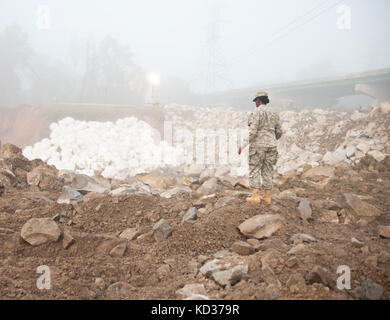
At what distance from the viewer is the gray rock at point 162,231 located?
14.0 ft

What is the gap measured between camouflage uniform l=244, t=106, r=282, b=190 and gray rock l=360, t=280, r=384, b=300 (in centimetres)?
272

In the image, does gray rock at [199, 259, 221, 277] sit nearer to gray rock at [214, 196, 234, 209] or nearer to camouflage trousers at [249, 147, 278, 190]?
gray rock at [214, 196, 234, 209]

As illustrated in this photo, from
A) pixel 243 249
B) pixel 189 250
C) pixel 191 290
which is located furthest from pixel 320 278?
pixel 189 250

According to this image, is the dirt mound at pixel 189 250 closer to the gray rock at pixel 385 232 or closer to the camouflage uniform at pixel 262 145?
the gray rock at pixel 385 232

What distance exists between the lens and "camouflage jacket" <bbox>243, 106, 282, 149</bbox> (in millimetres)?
5254

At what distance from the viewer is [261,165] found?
5.36 m

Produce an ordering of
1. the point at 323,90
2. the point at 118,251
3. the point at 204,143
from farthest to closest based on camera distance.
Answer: the point at 323,90 < the point at 204,143 < the point at 118,251

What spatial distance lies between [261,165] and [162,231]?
2.27m

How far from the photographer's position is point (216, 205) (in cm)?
524

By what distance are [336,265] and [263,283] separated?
940 mm

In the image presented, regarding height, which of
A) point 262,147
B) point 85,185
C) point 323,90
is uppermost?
point 323,90

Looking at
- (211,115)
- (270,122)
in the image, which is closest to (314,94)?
(211,115)

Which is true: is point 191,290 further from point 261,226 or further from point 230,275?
point 261,226

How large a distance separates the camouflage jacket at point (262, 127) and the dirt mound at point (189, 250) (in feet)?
3.73
